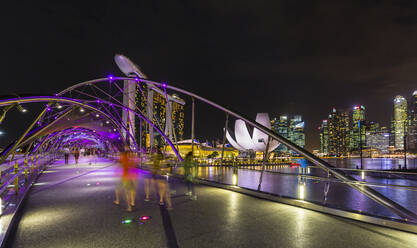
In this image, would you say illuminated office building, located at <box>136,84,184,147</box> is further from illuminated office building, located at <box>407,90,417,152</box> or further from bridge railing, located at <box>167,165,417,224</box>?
illuminated office building, located at <box>407,90,417,152</box>

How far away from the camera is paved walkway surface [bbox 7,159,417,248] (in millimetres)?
4691

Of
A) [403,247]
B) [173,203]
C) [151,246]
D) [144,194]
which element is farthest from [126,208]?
[403,247]

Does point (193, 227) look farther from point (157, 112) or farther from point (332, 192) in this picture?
point (157, 112)

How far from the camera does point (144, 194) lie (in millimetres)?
9453

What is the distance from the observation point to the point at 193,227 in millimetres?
5551

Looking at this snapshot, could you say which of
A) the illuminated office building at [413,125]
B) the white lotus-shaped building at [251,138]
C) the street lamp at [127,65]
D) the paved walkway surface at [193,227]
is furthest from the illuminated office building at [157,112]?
the illuminated office building at [413,125]

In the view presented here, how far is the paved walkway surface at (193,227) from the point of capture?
469 centimetres

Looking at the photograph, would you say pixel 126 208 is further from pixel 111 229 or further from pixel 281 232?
pixel 281 232

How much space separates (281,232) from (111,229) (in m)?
3.75

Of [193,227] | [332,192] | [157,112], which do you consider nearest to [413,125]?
[157,112]

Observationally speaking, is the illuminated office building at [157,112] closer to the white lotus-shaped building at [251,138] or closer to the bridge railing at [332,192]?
the white lotus-shaped building at [251,138]

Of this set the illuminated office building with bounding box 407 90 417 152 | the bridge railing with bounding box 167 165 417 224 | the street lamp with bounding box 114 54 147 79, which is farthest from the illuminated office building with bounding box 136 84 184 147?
the illuminated office building with bounding box 407 90 417 152

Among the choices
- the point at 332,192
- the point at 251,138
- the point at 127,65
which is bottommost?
the point at 332,192

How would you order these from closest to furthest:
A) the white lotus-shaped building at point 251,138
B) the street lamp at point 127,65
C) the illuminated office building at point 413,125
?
the street lamp at point 127,65 → the white lotus-shaped building at point 251,138 → the illuminated office building at point 413,125
